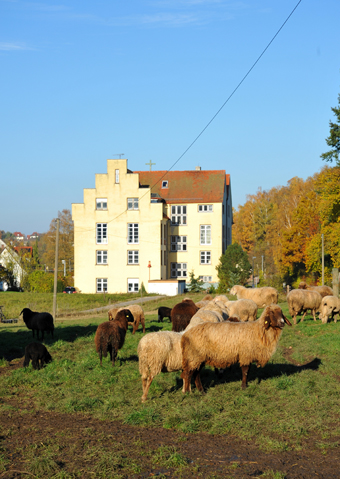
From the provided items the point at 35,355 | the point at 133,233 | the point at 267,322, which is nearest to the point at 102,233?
the point at 133,233

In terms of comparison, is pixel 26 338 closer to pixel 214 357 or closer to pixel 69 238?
pixel 214 357

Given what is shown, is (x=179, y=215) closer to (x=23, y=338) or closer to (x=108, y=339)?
(x=23, y=338)

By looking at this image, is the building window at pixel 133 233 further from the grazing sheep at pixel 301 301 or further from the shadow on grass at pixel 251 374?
the shadow on grass at pixel 251 374

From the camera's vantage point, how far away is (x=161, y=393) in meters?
10.5

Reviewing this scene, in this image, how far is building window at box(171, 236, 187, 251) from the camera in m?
59.6

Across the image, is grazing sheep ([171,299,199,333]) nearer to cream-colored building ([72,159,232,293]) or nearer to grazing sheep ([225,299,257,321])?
grazing sheep ([225,299,257,321])

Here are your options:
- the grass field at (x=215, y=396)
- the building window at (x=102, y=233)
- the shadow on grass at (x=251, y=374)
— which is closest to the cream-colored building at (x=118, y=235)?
the building window at (x=102, y=233)

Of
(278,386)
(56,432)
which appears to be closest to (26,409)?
(56,432)

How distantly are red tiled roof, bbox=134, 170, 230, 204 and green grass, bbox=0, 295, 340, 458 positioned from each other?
4445 cm

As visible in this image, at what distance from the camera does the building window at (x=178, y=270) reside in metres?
59.7

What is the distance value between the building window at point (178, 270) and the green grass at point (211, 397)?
145 feet

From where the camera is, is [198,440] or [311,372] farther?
[311,372]

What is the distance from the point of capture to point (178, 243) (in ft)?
196

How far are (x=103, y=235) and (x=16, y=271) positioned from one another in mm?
22593
